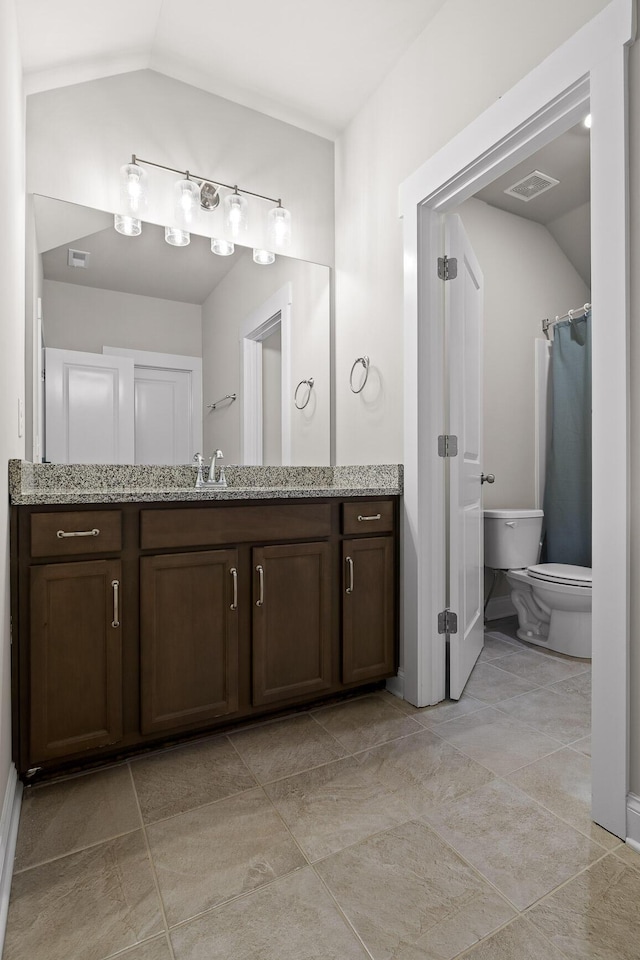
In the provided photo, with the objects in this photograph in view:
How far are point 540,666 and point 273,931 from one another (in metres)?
1.85

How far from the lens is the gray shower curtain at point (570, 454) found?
3.29 metres

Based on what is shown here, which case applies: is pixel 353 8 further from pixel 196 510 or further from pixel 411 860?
pixel 411 860

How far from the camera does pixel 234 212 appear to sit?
7.61ft

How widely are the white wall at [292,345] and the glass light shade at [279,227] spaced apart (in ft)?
0.26

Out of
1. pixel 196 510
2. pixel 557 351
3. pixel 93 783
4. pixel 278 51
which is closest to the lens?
pixel 93 783

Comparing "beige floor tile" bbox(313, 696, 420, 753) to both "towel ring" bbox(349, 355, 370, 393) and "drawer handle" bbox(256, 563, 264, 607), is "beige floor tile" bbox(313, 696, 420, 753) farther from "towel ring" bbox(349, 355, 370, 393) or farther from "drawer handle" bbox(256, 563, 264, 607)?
"towel ring" bbox(349, 355, 370, 393)

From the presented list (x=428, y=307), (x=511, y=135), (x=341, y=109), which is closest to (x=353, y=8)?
(x=341, y=109)

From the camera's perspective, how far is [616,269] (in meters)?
1.28

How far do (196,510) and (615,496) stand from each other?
1.20 metres

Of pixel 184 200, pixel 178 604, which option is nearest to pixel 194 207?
pixel 184 200

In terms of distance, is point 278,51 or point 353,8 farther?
point 278,51

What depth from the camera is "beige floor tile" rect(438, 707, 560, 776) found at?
1684 millimetres

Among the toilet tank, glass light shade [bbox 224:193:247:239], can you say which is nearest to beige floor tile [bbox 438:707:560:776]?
the toilet tank

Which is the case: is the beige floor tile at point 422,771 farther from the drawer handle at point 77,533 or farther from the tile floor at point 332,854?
the drawer handle at point 77,533
